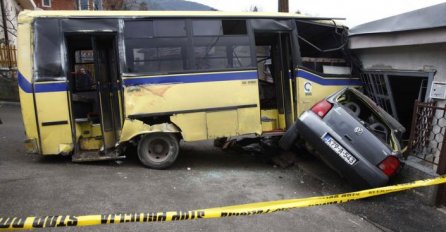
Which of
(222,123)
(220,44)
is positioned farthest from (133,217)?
(220,44)

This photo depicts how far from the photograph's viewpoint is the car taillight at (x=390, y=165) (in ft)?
17.5

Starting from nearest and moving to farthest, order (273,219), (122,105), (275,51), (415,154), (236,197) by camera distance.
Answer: (273,219) → (236,197) → (415,154) → (122,105) → (275,51)

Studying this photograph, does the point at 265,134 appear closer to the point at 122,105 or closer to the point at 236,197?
the point at 236,197

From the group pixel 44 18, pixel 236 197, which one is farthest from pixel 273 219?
pixel 44 18

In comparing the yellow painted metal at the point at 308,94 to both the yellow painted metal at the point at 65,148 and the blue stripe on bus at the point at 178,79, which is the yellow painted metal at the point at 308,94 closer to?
the blue stripe on bus at the point at 178,79

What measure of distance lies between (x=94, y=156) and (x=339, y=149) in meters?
3.96

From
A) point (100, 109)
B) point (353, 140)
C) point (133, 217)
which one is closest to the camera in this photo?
point (133, 217)

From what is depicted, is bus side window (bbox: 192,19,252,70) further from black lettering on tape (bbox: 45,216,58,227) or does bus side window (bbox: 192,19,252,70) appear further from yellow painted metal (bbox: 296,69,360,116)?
black lettering on tape (bbox: 45,216,58,227)

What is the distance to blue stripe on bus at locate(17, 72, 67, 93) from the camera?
6.00 m

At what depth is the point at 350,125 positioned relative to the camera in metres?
5.68

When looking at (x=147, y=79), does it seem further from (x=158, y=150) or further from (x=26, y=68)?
(x=26, y=68)

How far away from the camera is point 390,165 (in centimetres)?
535

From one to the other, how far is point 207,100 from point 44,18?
113 inches

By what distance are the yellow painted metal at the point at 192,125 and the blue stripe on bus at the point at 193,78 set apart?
582mm
